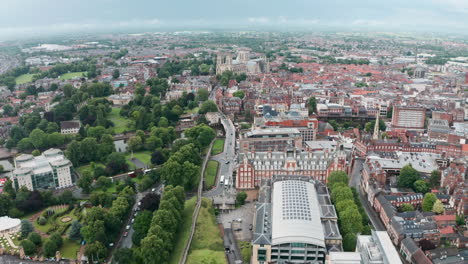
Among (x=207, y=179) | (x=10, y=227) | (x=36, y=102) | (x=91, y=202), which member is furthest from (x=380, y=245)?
(x=36, y=102)

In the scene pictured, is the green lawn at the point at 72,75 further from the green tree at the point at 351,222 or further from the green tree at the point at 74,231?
the green tree at the point at 351,222

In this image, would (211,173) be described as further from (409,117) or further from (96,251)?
(409,117)

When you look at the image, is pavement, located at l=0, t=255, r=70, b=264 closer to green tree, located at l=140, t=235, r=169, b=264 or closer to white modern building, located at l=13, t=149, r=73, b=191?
green tree, located at l=140, t=235, r=169, b=264

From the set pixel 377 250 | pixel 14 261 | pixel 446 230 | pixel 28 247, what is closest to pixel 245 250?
pixel 377 250

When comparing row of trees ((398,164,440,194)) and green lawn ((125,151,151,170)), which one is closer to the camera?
row of trees ((398,164,440,194))

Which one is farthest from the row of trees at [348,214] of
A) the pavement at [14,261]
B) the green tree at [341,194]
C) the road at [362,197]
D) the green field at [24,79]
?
the green field at [24,79]

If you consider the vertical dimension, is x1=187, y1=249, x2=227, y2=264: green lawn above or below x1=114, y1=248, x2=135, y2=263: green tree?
below

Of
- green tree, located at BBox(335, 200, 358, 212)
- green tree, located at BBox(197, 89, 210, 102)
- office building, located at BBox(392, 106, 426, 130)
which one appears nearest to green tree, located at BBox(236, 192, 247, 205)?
green tree, located at BBox(335, 200, 358, 212)
